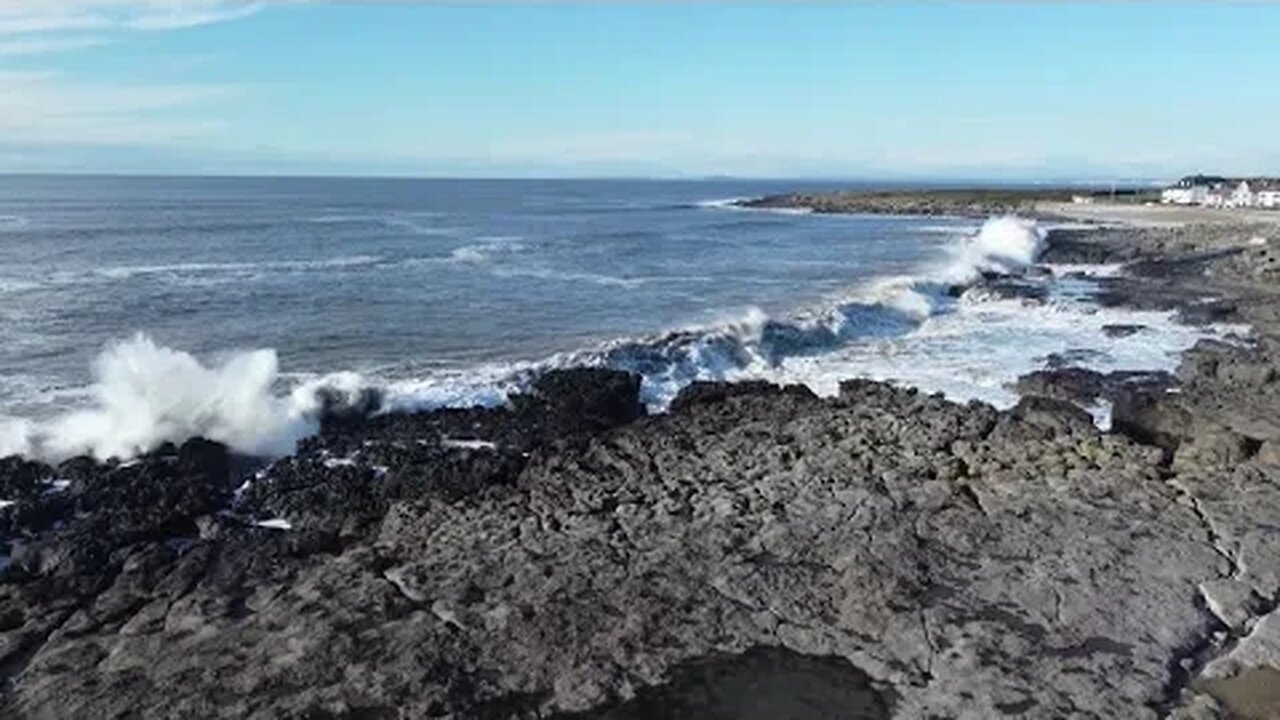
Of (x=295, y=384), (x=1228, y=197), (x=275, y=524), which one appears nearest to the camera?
(x=275, y=524)

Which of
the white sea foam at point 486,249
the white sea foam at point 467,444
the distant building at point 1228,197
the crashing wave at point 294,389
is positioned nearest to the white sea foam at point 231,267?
the white sea foam at point 486,249

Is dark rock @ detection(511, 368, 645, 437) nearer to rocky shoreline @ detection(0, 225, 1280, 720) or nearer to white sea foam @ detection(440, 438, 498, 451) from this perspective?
rocky shoreline @ detection(0, 225, 1280, 720)

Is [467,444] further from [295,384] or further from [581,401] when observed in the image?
[295,384]

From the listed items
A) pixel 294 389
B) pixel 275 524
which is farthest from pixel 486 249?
pixel 275 524

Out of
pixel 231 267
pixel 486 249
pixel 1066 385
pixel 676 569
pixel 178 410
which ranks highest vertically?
pixel 1066 385

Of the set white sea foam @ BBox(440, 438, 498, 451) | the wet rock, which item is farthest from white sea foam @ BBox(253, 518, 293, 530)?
the wet rock

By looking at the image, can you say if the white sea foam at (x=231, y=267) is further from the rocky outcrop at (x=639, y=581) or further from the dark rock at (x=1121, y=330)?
the dark rock at (x=1121, y=330)
